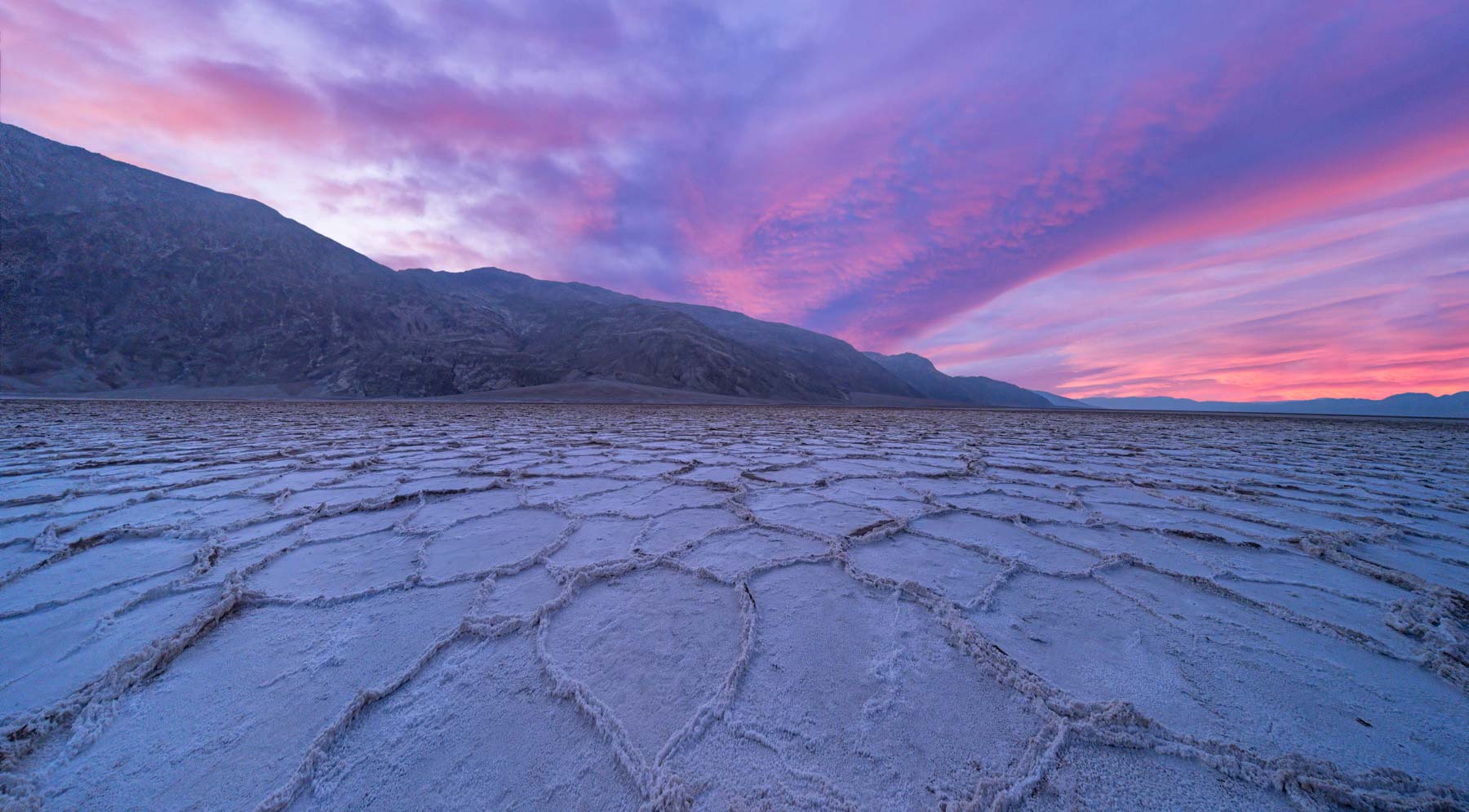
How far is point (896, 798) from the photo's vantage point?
797mm

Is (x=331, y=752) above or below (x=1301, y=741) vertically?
below

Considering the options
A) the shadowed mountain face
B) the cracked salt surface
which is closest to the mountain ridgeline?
the shadowed mountain face

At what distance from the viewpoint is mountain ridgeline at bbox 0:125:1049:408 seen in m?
29.8

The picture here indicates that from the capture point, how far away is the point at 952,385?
262ft

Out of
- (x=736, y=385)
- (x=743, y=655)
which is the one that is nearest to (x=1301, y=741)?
(x=743, y=655)

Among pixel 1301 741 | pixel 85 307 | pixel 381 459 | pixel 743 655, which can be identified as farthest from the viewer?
pixel 85 307

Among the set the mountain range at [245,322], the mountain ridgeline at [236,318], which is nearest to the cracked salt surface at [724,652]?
the mountain range at [245,322]

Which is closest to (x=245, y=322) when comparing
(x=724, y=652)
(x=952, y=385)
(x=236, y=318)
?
(x=236, y=318)

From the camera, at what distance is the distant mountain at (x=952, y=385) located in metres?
76.6

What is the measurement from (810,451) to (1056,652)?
12.3ft

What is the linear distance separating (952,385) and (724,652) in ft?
285

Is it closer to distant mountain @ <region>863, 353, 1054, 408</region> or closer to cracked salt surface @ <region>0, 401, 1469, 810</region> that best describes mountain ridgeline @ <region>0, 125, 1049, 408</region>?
cracked salt surface @ <region>0, 401, 1469, 810</region>

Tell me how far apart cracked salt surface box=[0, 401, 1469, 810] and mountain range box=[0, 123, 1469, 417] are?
24.0m

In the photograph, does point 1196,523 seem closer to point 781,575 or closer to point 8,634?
point 781,575
